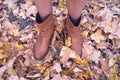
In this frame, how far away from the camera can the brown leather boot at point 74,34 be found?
170cm

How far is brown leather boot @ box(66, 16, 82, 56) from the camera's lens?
67.0 inches

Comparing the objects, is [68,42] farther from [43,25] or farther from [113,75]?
[113,75]

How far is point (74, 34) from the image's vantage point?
175cm

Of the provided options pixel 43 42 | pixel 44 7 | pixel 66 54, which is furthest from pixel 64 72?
pixel 44 7

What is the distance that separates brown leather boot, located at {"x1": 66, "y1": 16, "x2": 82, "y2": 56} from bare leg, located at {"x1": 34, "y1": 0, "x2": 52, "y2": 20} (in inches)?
6.2

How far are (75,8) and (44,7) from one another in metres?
0.19

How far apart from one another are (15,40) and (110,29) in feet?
2.48

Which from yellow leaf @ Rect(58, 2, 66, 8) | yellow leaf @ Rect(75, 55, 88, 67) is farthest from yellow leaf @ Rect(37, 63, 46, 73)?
yellow leaf @ Rect(58, 2, 66, 8)

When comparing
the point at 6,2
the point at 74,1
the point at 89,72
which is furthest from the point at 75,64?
the point at 6,2

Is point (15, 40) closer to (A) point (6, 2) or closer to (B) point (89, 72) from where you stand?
(A) point (6, 2)

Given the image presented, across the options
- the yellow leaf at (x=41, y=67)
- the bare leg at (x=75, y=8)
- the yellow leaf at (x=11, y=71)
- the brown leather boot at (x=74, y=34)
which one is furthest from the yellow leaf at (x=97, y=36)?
the yellow leaf at (x=11, y=71)

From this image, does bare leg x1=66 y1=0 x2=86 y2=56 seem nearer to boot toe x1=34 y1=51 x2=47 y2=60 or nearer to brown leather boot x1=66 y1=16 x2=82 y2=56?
brown leather boot x1=66 y1=16 x2=82 y2=56

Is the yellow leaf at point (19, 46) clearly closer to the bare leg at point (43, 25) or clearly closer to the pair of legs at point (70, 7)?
the bare leg at point (43, 25)

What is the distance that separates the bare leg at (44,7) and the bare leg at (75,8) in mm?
126
